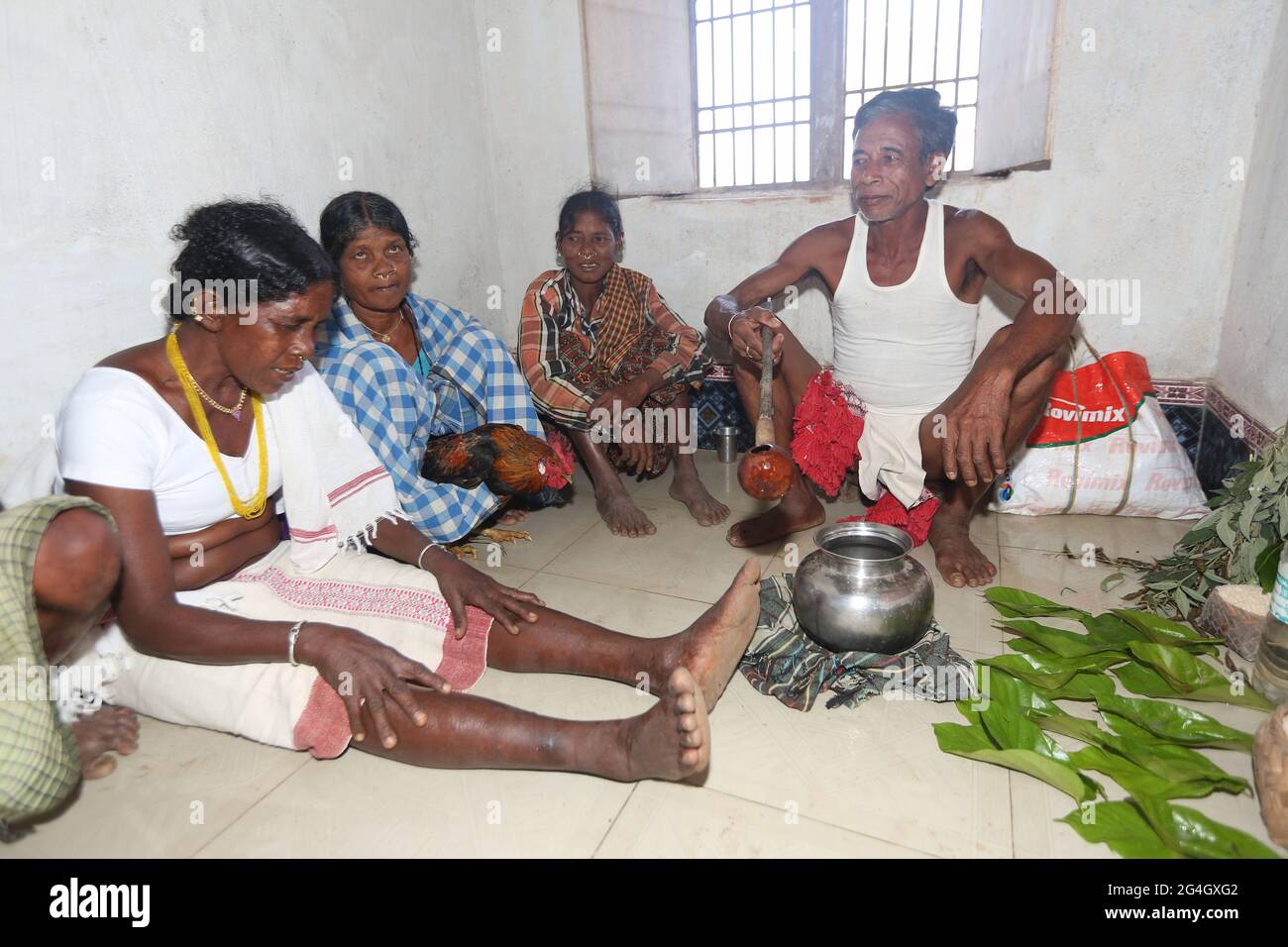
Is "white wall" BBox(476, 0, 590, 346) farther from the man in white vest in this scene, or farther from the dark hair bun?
the dark hair bun

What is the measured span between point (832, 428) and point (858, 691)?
114cm

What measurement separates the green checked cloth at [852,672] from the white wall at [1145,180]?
2.06 meters

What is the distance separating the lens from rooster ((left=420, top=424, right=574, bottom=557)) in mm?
2861

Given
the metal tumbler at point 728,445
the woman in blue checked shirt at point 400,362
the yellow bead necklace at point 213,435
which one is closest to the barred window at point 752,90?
the metal tumbler at point 728,445

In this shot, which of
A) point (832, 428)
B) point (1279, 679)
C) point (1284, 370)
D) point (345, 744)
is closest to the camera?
point (345, 744)

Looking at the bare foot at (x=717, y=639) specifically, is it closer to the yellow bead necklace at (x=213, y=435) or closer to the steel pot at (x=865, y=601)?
the steel pot at (x=865, y=601)

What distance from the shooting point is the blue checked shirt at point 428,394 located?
2617 millimetres

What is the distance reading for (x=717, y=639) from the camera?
180 centimetres

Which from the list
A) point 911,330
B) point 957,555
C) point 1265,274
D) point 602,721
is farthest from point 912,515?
point 602,721

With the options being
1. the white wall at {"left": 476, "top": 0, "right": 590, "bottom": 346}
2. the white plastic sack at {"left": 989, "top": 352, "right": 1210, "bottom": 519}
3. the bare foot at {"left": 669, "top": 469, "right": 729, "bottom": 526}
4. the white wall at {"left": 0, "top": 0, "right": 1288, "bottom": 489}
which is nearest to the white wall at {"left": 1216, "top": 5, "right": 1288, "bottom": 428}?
the white wall at {"left": 0, "top": 0, "right": 1288, "bottom": 489}

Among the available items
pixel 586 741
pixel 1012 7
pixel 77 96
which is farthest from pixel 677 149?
pixel 586 741

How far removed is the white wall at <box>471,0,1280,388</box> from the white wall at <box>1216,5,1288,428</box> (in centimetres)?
10

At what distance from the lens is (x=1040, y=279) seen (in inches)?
99.7

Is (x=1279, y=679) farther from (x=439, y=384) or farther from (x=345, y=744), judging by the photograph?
(x=439, y=384)
